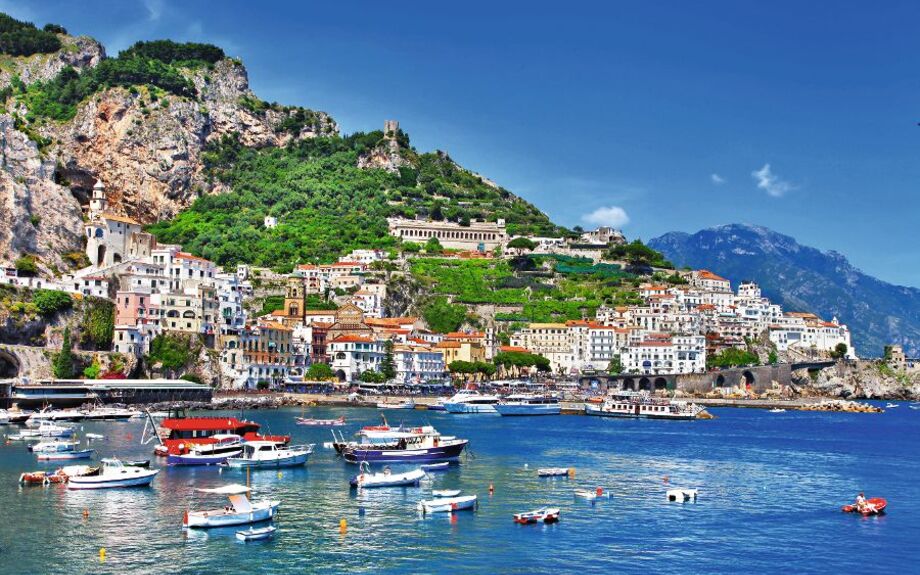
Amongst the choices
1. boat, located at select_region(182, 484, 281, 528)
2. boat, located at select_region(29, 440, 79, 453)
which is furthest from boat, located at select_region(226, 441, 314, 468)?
boat, located at select_region(182, 484, 281, 528)

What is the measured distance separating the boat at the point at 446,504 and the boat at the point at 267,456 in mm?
13182

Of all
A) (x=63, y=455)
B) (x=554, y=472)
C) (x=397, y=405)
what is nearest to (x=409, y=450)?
(x=554, y=472)

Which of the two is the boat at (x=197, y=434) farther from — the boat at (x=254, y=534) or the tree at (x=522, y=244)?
the tree at (x=522, y=244)

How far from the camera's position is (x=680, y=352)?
123875 millimetres

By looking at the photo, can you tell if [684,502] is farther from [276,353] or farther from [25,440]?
[276,353]

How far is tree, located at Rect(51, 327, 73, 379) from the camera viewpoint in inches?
3214

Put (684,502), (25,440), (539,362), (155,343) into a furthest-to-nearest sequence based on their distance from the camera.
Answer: (539,362) → (155,343) → (25,440) → (684,502)

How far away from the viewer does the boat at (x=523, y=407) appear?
93875mm

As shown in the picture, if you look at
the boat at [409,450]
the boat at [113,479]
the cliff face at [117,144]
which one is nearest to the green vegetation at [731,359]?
the cliff face at [117,144]

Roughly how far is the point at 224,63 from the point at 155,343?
9858 cm

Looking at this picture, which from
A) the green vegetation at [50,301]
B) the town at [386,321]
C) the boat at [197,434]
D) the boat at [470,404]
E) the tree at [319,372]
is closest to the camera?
the boat at [197,434]

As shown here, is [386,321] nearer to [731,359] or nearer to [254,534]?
[731,359]

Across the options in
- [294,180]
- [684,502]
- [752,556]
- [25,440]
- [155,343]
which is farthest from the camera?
[294,180]

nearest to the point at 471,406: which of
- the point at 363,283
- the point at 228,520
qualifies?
the point at 363,283
